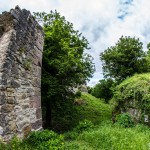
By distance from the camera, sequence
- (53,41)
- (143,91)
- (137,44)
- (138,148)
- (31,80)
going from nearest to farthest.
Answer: (138,148)
(31,80)
(143,91)
(53,41)
(137,44)

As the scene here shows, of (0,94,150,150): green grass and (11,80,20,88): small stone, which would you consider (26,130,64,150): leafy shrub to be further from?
(11,80,20,88): small stone

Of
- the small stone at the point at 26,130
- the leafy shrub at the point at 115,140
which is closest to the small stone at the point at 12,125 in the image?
the small stone at the point at 26,130

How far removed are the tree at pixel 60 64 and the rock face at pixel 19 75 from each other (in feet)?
9.17

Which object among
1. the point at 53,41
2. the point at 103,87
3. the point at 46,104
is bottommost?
the point at 46,104

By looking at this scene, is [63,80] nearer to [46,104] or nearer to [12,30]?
[46,104]

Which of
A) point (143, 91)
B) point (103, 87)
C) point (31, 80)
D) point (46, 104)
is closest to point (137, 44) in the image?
point (103, 87)

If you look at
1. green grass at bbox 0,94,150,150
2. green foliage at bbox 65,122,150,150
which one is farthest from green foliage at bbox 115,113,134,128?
green foliage at bbox 65,122,150,150

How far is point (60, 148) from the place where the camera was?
22.2 ft

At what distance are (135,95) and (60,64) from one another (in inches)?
135

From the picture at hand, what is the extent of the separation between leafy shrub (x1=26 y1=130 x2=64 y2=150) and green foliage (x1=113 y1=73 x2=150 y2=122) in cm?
463

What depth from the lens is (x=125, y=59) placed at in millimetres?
14008

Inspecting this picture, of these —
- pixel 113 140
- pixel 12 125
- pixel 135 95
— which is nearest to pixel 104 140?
pixel 113 140

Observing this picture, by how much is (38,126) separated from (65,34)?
17.5 ft

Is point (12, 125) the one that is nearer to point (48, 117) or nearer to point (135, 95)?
point (135, 95)
